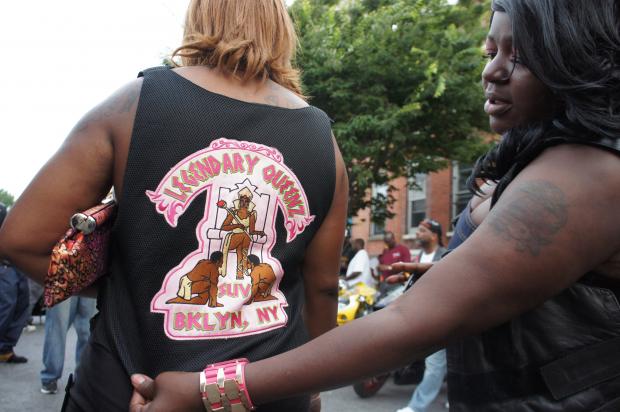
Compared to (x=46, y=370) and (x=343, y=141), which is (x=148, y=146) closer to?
(x=46, y=370)

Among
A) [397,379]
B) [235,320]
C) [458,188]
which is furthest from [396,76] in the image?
[235,320]

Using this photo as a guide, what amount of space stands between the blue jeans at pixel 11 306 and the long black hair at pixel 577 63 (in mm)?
7339

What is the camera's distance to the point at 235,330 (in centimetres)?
162

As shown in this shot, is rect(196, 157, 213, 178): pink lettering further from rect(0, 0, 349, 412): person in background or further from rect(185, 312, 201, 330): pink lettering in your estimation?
rect(185, 312, 201, 330): pink lettering

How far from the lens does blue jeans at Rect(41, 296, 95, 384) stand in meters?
5.76

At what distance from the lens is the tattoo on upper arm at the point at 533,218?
97 centimetres

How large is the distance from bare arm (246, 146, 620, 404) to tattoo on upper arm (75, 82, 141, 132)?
939 millimetres

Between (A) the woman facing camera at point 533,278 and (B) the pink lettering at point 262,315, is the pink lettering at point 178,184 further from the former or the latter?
(A) the woman facing camera at point 533,278

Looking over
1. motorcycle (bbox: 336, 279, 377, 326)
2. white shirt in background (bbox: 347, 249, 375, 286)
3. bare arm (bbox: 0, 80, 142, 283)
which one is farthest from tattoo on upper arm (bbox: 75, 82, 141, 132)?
white shirt in background (bbox: 347, 249, 375, 286)

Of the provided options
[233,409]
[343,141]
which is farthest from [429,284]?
[343,141]

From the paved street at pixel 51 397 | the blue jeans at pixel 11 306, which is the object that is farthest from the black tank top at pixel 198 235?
the blue jeans at pixel 11 306

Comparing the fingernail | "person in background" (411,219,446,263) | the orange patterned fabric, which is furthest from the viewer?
"person in background" (411,219,446,263)

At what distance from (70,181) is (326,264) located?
817 mm

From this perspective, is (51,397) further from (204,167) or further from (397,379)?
(204,167)
